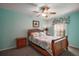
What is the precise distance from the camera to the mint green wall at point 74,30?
1911 mm

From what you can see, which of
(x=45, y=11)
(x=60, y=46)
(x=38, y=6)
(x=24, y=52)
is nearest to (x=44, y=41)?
(x=60, y=46)

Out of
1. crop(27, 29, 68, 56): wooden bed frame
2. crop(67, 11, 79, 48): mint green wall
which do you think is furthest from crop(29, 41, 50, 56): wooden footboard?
crop(67, 11, 79, 48): mint green wall

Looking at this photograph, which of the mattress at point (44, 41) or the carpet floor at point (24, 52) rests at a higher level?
the mattress at point (44, 41)

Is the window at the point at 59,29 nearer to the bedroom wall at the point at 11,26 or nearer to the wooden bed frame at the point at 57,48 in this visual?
the wooden bed frame at the point at 57,48

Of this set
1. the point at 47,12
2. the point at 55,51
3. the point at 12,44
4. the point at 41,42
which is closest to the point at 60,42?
the point at 55,51

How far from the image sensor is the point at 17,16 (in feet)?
→ 6.31

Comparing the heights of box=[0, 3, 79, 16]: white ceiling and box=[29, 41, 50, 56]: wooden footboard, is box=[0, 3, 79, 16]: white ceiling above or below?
above

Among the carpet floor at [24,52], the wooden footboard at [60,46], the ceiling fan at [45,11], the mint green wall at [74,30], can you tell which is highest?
the ceiling fan at [45,11]

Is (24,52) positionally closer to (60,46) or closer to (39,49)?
(39,49)

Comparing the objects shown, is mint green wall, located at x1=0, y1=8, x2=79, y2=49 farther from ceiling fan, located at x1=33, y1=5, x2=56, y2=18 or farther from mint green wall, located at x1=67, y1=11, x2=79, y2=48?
ceiling fan, located at x1=33, y1=5, x2=56, y2=18

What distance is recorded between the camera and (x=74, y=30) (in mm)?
1952

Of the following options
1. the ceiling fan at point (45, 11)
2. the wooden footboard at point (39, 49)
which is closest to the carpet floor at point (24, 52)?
the wooden footboard at point (39, 49)

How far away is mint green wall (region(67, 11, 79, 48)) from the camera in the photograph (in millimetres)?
1911

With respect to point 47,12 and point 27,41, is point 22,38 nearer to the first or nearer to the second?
point 27,41
